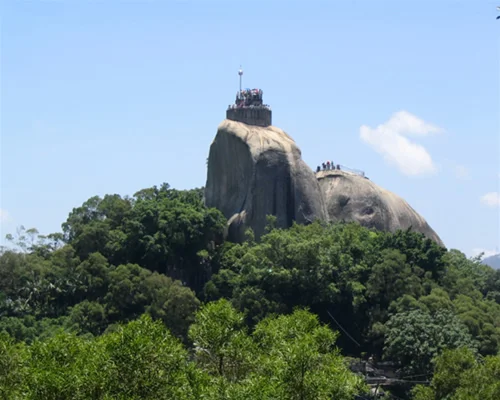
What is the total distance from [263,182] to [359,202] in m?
5.92

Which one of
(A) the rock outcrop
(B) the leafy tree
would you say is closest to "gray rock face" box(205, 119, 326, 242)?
(A) the rock outcrop

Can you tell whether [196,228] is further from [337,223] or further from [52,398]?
[52,398]

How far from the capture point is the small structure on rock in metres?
61.6

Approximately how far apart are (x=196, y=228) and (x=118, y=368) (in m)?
25.1

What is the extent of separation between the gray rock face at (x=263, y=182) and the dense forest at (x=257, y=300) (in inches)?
45.3

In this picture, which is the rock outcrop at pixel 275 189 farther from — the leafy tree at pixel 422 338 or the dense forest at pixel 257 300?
the leafy tree at pixel 422 338

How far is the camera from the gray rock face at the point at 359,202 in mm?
62344

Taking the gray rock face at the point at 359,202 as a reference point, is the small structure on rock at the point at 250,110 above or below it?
above

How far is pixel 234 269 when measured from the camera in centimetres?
5631

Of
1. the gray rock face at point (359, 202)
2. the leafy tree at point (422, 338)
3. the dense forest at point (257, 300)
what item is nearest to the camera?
the dense forest at point (257, 300)

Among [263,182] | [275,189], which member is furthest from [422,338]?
[263,182]

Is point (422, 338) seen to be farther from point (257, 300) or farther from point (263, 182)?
point (263, 182)

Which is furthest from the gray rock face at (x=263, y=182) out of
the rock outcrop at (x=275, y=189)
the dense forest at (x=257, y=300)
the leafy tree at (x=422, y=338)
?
the leafy tree at (x=422, y=338)

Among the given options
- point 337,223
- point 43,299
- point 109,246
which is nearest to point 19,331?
point 43,299
